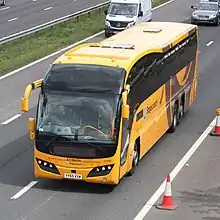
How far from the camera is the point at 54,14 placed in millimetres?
52719

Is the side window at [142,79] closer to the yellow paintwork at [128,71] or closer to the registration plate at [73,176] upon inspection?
the yellow paintwork at [128,71]

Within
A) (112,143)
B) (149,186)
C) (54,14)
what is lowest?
(54,14)

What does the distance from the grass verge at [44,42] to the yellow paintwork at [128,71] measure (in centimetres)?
1112

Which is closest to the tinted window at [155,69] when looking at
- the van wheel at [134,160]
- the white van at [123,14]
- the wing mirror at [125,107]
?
the wing mirror at [125,107]

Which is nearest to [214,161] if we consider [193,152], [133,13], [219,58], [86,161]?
[193,152]

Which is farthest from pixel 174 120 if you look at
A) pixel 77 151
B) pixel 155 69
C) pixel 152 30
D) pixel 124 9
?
pixel 124 9

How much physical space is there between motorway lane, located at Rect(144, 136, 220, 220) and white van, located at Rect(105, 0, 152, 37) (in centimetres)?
2275

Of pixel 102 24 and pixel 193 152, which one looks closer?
pixel 193 152

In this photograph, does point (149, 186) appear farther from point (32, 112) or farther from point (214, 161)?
point (32, 112)

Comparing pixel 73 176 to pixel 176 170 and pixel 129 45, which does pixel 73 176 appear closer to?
pixel 176 170

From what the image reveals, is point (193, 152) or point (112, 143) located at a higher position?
point (112, 143)

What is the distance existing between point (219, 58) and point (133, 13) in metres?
8.53

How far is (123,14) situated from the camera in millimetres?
44812

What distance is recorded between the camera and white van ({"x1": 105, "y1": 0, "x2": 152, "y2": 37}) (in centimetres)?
4372
